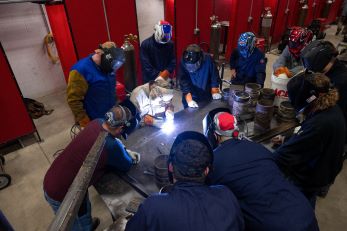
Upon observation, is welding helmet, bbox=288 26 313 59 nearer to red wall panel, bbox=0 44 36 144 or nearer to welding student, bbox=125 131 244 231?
welding student, bbox=125 131 244 231

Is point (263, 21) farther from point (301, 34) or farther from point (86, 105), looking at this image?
point (86, 105)

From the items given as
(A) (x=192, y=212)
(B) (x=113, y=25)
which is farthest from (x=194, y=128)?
(B) (x=113, y=25)

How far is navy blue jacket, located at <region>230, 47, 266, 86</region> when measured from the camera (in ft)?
11.2

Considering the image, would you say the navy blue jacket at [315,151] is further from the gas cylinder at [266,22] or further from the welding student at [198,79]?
the gas cylinder at [266,22]

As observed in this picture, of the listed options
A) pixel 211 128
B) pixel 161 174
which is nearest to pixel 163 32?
pixel 211 128

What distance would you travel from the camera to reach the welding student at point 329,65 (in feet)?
8.04

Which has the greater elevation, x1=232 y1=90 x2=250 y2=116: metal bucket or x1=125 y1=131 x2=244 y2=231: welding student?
x1=125 y1=131 x2=244 y2=231: welding student

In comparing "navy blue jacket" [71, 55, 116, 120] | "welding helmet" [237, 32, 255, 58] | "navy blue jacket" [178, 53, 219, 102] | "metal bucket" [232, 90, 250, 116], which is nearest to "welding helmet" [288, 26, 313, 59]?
"welding helmet" [237, 32, 255, 58]

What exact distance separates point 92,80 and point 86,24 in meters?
1.75

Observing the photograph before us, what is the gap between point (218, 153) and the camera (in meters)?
1.63

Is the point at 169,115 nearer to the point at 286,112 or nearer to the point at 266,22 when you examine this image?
the point at 286,112

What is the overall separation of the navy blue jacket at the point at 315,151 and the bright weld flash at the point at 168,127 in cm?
106

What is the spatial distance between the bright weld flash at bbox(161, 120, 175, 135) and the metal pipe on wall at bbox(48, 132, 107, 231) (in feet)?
2.72

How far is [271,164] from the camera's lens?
154 cm
